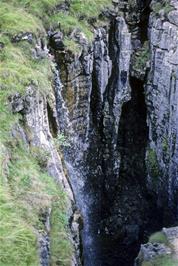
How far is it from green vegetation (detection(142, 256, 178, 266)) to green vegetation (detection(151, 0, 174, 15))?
794cm

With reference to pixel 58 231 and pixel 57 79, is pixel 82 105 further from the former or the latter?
pixel 58 231

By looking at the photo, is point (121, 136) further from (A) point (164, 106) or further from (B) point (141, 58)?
(B) point (141, 58)

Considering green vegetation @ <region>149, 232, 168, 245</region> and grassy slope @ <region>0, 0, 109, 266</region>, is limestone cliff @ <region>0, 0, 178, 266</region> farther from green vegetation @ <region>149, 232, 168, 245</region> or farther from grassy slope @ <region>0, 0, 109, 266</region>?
green vegetation @ <region>149, 232, 168, 245</region>

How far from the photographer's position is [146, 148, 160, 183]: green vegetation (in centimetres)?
1748

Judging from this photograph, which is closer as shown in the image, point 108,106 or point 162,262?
point 162,262

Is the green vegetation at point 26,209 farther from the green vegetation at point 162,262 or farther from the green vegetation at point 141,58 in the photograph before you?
the green vegetation at point 141,58

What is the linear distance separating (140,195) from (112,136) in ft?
9.11

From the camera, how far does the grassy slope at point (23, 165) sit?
5410 mm

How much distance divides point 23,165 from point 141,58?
10213 mm

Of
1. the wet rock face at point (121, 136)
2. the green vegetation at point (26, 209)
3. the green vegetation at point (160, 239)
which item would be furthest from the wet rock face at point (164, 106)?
the green vegetation at point (26, 209)

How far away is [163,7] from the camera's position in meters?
16.1

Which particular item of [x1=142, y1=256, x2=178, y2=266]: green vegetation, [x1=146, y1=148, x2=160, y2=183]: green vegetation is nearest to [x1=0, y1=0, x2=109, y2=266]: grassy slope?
[x1=142, y1=256, x2=178, y2=266]: green vegetation

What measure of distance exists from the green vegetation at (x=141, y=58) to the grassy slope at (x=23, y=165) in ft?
12.6

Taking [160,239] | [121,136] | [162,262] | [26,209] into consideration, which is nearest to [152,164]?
[121,136]
